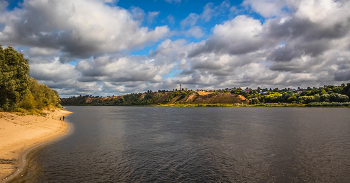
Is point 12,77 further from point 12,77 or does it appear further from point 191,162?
point 191,162

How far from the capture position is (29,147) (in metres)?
30.6

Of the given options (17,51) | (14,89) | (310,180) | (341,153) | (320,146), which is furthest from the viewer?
(17,51)

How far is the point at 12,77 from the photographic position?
172ft

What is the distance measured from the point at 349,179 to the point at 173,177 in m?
18.4

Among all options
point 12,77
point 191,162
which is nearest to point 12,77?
point 12,77

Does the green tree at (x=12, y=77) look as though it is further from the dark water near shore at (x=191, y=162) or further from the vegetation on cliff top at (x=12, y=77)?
the dark water near shore at (x=191, y=162)

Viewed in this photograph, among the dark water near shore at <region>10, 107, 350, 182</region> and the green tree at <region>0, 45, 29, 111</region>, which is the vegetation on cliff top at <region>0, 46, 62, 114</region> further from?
the dark water near shore at <region>10, 107, 350, 182</region>

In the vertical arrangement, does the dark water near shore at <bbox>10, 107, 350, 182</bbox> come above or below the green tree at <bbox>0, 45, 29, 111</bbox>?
below

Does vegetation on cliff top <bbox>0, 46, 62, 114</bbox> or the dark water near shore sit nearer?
the dark water near shore

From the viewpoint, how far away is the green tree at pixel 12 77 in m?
50.7

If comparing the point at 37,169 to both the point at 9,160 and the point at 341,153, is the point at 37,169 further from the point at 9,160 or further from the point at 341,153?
the point at 341,153

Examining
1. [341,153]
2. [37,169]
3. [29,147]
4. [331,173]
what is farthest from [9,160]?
Result: [341,153]

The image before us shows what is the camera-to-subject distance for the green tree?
166 feet

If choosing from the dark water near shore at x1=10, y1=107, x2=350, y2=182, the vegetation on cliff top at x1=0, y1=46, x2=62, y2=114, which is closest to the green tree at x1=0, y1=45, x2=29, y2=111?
the vegetation on cliff top at x1=0, y1=46, x2=62, y2=114
